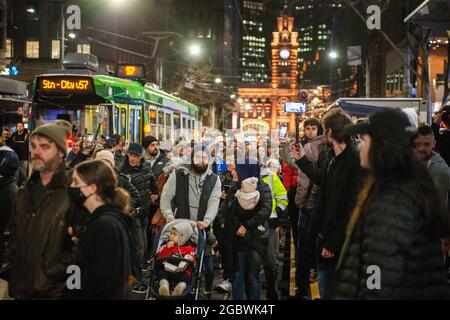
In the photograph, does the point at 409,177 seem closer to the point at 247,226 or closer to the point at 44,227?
the point at 44,227

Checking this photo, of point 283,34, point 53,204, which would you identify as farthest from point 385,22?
point 283,34

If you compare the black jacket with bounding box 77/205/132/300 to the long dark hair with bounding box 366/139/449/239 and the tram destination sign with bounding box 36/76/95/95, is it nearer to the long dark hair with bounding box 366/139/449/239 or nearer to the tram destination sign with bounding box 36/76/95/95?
the long dark hair with bounding box 366/139/449/239

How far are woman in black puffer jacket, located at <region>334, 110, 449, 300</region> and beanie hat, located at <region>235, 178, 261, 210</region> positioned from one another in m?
4.36

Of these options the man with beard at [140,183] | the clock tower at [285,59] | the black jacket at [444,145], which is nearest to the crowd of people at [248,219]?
the man with beard at [140,183]

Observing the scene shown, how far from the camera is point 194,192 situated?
8.91 metres

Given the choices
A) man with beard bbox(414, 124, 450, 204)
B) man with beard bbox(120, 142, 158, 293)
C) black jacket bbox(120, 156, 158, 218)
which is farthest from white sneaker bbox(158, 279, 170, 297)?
man with beard bbox(414, 124, 450, 204)

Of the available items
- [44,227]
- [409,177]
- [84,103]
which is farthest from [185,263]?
[84,103]

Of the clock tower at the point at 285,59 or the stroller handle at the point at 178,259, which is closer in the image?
the stroller handle at the point at 178,259

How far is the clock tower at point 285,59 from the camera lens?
18788 cm

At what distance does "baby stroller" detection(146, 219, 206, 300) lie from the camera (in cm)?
755

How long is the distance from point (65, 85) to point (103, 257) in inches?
A: 536

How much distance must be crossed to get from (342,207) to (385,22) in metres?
49.9

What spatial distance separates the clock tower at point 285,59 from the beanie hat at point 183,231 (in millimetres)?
180440

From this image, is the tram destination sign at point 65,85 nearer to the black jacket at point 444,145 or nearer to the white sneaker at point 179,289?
the black jacket at point 444,145
